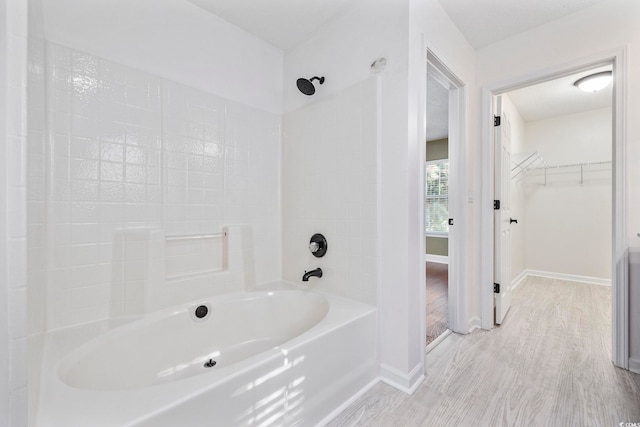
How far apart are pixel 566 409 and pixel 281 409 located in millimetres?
1376

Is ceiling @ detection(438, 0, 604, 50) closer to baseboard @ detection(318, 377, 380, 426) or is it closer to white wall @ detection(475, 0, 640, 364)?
white wall @ detection(475, 0, 640, 364)

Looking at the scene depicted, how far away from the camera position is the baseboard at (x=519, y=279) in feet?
11.2

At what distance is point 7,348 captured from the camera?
646mm

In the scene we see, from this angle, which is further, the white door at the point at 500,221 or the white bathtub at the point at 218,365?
the white door at the point at 500,221

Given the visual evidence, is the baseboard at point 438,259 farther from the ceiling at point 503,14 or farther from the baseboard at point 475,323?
the ceiling at point 503,14

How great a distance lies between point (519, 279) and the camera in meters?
3.68

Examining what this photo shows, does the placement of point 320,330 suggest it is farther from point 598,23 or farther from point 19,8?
point 598,23

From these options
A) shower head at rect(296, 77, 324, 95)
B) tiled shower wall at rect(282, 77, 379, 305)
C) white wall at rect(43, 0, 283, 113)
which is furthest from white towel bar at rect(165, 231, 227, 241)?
shower head at rect(296, 77, 324, 95)

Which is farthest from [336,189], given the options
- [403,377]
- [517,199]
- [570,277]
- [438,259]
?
[438,259]

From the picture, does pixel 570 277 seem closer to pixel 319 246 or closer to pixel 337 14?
pixel 319 246

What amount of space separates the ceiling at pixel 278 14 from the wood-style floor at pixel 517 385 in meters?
2.39

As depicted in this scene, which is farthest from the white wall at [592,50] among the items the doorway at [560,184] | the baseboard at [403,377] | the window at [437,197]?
the window at [437,197]

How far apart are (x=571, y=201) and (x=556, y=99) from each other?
56.4 inches

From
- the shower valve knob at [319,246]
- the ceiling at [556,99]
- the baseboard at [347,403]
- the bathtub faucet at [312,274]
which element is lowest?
the baseboard at [347,403]
